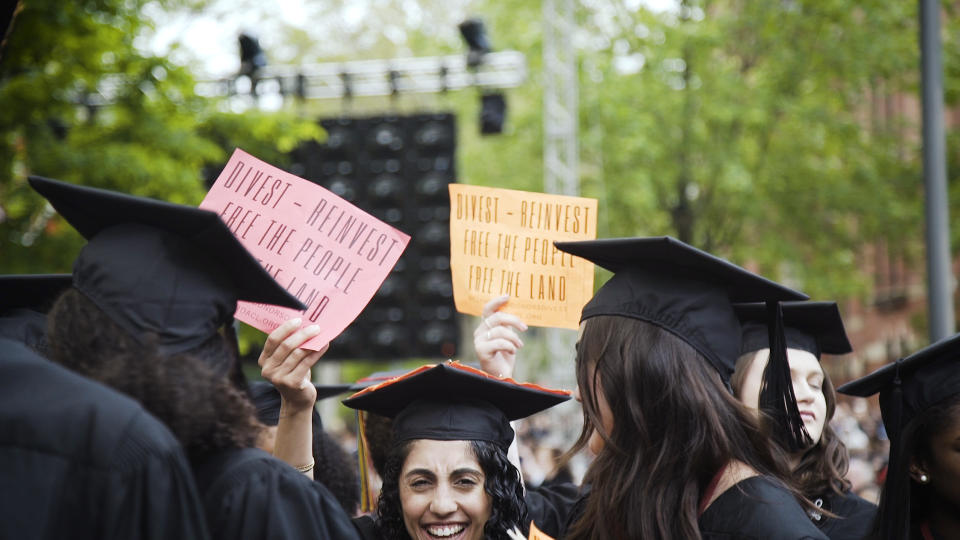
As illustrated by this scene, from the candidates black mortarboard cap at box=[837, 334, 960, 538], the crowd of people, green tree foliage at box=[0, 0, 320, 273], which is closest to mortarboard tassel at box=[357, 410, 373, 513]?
the crowd of people

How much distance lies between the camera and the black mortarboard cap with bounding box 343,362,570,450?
3.07 metres

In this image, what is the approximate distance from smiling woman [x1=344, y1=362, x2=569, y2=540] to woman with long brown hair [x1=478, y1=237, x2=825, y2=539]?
493mm

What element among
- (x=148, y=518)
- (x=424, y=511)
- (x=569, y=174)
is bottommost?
(x=424, y=511)

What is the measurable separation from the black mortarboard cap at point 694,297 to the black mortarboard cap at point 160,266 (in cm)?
91

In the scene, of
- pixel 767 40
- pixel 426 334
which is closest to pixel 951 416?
pixel 426 334

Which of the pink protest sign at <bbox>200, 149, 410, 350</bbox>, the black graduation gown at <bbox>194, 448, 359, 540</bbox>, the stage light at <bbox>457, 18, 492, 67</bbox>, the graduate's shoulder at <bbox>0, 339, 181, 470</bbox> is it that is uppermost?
the stage light at <bbox>457, 18, 492, 67</bbox>

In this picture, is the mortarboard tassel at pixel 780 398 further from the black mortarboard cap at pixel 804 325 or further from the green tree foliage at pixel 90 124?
the green tree foliage at pixel 90 124

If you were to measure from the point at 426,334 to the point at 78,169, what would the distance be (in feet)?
18.6

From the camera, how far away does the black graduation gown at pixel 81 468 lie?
161 centimetres

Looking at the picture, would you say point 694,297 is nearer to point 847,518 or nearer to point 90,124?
point 847,518

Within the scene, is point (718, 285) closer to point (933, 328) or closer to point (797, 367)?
point (797, 367)

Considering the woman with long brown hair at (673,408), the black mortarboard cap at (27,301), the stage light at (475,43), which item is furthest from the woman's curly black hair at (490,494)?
the stage light at (475,43)

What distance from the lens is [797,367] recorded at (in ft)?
11.6

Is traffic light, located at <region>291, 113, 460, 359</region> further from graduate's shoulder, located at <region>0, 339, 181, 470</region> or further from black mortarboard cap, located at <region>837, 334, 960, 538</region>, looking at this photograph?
graduate's shoulder, located at <region>0, 339, 181, 470</region>
